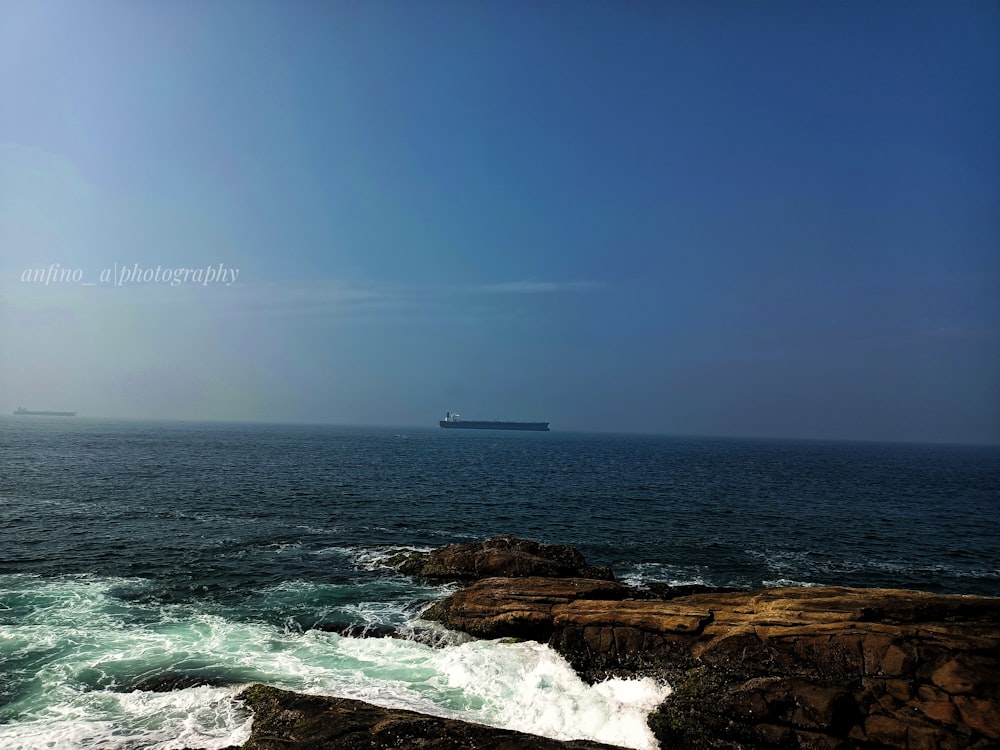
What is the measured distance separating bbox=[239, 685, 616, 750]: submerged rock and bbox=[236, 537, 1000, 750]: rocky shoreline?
0.05 m

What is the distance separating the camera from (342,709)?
17578 millimetres

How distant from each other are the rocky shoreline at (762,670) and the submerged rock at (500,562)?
18.7 feet

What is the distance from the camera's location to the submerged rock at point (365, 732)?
15.5m

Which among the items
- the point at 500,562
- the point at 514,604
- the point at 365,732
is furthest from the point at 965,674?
the point at 500,562

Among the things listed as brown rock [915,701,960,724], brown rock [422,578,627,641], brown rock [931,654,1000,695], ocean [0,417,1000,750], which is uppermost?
brown rock [931,654,1000,695]

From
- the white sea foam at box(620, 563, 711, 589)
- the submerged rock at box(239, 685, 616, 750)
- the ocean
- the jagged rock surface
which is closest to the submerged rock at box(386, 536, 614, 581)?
the ocean

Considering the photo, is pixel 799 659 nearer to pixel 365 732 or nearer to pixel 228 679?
pixel 365 732

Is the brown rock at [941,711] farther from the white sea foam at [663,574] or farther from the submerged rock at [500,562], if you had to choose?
the submerged rock at [500,562]

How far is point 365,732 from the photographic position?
1611 centimetres

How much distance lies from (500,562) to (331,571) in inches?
492

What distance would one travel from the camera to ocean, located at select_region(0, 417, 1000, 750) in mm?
20516

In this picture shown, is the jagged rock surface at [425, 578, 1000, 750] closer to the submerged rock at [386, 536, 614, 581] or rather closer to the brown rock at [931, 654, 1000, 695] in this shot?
the brown rock at [931, 654, 1000, 695]

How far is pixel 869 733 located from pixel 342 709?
56.4 feet

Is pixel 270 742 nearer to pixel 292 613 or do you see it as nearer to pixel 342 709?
pixel 342 709
